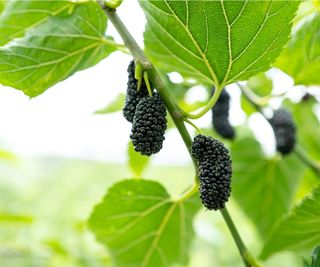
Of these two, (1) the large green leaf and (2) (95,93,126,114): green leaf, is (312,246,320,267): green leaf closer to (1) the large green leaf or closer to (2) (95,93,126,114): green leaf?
(1) the large green leaf

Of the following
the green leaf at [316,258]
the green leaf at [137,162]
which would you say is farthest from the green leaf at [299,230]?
the green leaf at [137,162]

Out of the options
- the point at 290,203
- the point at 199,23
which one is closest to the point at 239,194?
the point at 290,203

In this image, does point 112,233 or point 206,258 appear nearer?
point 112,233

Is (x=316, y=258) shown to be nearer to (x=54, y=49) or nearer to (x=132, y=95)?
(x=132, y=95)

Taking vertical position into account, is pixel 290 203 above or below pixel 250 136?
below

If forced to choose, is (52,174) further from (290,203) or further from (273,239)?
(273,239)

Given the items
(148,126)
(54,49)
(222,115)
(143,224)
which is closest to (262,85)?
(222,115)
